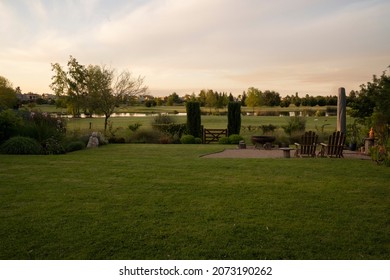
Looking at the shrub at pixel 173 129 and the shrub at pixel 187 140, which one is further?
the shrub at pixel 173 129

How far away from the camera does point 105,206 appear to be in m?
5.25

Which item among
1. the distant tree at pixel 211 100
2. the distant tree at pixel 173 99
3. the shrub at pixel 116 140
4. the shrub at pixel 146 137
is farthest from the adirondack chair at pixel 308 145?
the distant tree at pixel 173 99

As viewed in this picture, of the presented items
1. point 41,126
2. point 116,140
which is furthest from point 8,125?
point 116,140

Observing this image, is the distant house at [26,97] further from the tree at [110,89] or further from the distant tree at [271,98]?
the distant tree at [271,98]

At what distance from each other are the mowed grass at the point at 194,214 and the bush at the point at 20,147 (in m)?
4.36

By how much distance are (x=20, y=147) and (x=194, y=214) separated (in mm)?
10419

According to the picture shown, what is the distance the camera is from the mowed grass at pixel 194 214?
11.8 ft

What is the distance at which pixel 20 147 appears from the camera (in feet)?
40.9

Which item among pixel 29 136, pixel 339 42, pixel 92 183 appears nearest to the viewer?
pixel 92 183

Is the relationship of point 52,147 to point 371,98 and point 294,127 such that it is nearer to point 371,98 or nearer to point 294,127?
point 294,127

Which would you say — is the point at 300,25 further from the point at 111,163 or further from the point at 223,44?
the point at 111,163

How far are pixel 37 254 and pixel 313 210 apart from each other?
13.2ft
